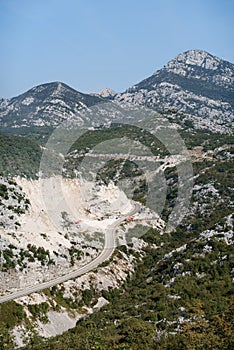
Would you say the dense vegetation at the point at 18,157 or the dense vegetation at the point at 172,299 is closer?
the dense vegetation at the point at 172,299

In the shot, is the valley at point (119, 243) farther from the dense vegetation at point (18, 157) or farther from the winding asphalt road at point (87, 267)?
the dense vegetation at point (18, 157)

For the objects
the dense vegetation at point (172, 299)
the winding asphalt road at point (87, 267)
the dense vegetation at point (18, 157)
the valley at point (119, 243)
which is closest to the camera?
the dense vegetation at point (172, 299)

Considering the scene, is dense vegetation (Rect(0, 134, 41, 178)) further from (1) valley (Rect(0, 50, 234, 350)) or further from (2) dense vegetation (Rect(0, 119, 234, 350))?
(2) dense vegetation (Rect(0, 119, 234, 350))

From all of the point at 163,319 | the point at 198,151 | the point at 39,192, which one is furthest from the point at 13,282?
the point at 198,151

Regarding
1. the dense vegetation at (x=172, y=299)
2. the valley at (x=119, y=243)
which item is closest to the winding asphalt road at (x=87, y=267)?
the valley at (x=119, y=243)

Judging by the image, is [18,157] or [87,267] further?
[18,157]

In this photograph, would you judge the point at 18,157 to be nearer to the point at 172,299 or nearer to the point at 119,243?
the point at 119,243

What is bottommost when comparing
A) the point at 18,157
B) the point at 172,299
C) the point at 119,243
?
the point at 172,299

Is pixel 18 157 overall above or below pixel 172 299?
above

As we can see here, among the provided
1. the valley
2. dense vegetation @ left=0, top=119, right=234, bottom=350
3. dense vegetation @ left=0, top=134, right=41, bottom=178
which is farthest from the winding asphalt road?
dense vegetation @ left=0, top=134, right=41, bottom=178

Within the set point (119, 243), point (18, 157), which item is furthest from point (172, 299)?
point (18, 157)

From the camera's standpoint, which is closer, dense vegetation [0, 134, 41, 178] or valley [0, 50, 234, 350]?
valley [0, 50, 234, 350]

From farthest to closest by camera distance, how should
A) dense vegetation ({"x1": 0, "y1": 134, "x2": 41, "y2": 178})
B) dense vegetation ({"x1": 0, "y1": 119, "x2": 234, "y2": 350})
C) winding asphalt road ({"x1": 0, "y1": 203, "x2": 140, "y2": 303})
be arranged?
dense vegetation ({"x1": 0, "y1": 134, "x2": 41, "y2": 178})
winding asphalt road ({"x1": 0, "y1": 203, "x2": 140, "y2": 303})
dense vegetation ({"x1": 0, "y1": 119, "x2": 234, "y2": 350})
